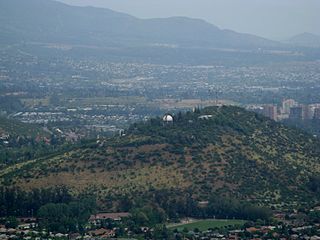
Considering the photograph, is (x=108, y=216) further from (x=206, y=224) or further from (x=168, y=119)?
(x=168, y=119)

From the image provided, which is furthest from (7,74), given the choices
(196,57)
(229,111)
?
(229,111)

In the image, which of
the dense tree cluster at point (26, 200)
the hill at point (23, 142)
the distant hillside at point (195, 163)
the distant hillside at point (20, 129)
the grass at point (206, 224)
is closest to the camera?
the grass at point (206, 224)

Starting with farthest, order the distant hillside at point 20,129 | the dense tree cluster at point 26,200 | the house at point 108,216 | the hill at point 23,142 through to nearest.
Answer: the distant hillside at point 20,129 < the hill at point 23,142 < the dense tree cluster at point 26,200 < the house at point 108,216

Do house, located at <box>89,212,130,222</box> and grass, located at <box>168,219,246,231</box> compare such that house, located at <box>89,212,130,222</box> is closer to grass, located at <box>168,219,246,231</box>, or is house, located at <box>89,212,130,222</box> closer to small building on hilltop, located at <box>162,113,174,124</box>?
grass, located at <box>168,219,246,231</box>

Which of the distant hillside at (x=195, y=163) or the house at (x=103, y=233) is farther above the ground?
the distant hillside at (x=195, y=163)

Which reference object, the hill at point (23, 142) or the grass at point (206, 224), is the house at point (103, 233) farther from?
the hill at point (23, 142)

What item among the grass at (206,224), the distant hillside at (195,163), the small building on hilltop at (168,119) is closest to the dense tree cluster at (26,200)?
the distant hillside at (195,163)
